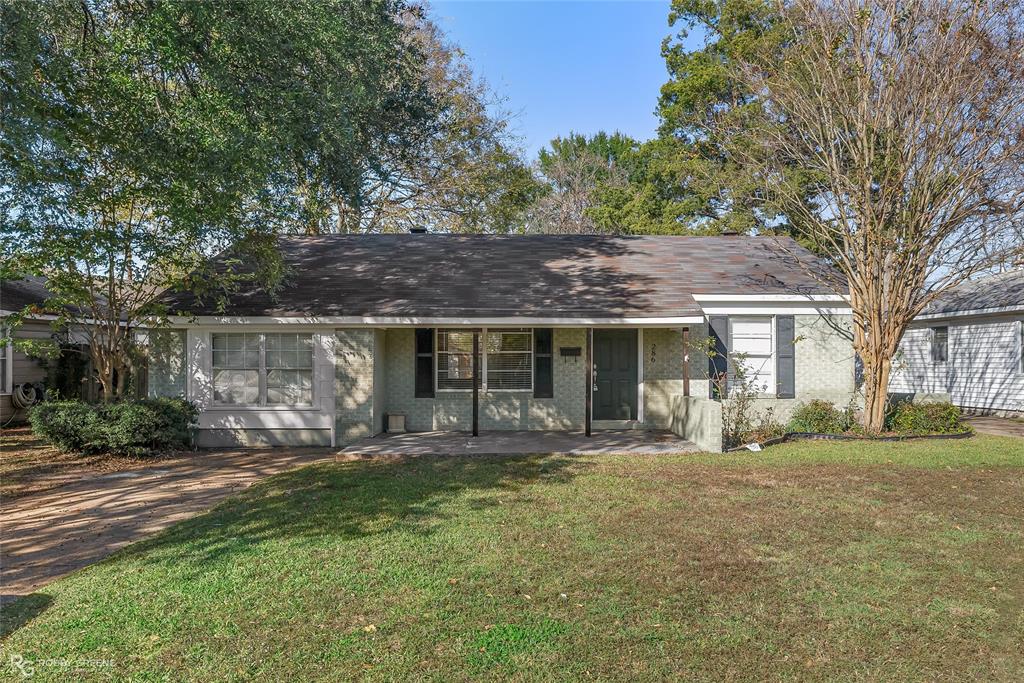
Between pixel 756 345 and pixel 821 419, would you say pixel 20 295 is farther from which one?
pixel 821 419

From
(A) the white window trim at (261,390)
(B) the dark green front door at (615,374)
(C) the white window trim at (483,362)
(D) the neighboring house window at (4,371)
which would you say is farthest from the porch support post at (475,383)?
(D) the neighboring house window at (4,371)

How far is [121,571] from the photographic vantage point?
503 cm

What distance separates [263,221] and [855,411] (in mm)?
11762

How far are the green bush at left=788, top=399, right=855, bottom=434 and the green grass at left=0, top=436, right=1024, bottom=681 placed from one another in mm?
4241

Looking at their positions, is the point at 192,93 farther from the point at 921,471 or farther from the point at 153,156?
the point at 921,471

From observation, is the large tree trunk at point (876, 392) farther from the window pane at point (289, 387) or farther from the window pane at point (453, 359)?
the window pane at point (289, 387)

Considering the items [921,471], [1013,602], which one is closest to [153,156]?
[1013,602]

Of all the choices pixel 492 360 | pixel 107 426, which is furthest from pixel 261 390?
pixel 492 360

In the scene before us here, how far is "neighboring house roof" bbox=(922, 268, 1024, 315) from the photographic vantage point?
16.4 metres

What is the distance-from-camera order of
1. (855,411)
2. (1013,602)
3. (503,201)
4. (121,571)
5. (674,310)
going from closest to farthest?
(1013,602) → (121,571) → (674,310) → (855,411) → (503,201)

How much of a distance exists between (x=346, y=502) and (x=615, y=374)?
724cm

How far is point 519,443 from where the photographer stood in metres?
11.2

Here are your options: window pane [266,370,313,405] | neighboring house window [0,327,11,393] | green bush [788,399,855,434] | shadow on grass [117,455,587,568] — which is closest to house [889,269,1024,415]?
green bush [788,399,855,434]

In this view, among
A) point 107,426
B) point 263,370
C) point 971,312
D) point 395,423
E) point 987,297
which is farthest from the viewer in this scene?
point 987,297
